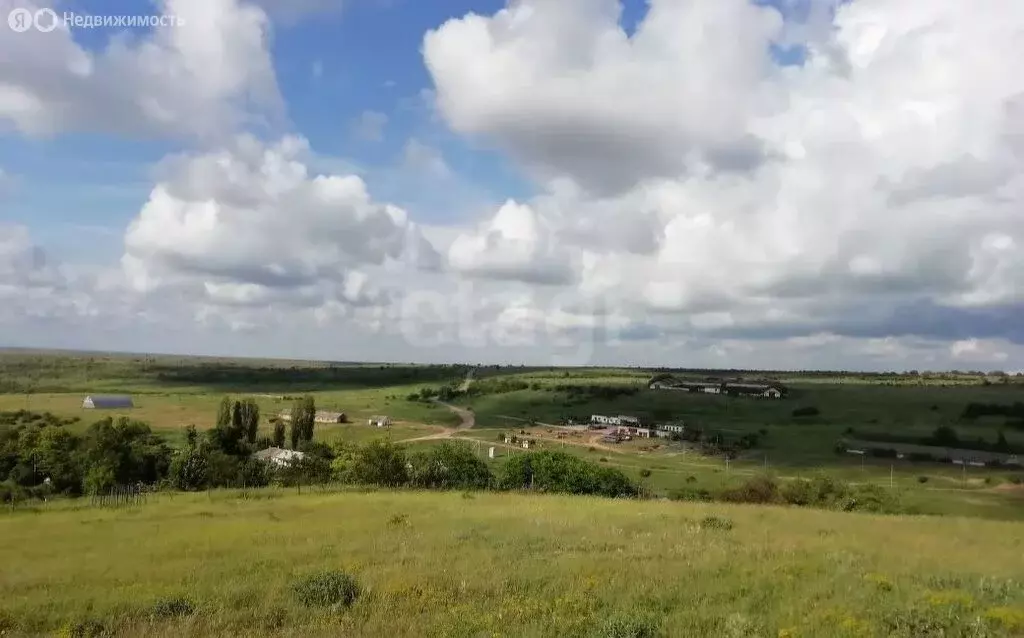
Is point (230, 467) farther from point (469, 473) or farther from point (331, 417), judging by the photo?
point (331, 417)

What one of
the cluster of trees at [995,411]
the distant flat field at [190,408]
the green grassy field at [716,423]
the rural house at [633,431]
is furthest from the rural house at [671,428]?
the cluster of trees at [995,411]

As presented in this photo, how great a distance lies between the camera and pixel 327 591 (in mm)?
13227

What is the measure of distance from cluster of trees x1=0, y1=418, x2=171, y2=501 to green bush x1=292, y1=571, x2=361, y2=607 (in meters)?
57.4

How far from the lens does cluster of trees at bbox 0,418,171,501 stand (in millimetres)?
65188

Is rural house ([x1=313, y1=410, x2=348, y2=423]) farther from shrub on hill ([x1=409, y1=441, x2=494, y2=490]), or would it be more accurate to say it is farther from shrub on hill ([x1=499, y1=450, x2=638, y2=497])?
shrub on hill ([x1=499, y1=450, x2=638, y2=497])

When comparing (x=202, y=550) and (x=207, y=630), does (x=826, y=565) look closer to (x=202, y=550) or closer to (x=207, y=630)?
(x=207, y=630)

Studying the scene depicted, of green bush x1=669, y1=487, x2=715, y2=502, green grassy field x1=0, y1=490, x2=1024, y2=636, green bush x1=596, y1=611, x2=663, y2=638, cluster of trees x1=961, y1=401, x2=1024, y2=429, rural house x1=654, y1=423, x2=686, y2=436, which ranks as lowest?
rural house x1=654, y1=423, x2=686, y2=436

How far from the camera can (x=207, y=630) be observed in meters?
11.1

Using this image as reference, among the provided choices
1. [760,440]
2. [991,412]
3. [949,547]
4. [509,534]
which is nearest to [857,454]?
[760,440]

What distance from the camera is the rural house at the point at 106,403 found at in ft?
490

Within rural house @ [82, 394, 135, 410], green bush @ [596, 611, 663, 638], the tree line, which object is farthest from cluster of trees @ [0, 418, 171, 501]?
rural house @ [82, 394, 135, 410]

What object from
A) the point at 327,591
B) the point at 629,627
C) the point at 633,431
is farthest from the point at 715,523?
the point at 633,431

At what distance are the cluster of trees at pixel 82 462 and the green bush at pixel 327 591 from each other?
57.4 metres

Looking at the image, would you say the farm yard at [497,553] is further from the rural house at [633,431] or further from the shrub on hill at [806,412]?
the shrub on hill at [806,412]
